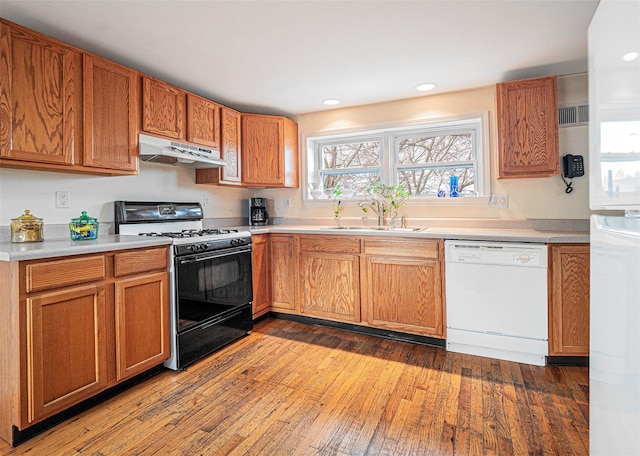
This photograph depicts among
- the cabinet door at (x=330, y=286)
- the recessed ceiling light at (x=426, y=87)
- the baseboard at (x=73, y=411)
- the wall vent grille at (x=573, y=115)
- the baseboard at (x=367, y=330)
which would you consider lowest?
the baseboard at (x=73, y=411)

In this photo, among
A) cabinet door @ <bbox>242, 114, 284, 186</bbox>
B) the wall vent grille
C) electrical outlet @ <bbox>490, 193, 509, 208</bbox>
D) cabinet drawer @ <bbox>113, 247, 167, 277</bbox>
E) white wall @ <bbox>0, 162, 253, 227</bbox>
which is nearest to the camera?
cabinet drawer @ <bbox>113, 247, 167, 277</bbox>

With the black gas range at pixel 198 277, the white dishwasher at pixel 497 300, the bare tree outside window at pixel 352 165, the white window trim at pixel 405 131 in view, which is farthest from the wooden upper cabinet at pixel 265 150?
the white dishwasher at pixel 497 300

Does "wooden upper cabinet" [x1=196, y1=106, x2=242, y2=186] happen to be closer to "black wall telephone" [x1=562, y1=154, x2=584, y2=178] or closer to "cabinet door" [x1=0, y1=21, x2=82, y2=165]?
"cabinet door" [x1=0, y1=21, x2=82, y2=165]

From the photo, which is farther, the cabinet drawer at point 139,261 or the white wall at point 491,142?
the white wall at point 491,142

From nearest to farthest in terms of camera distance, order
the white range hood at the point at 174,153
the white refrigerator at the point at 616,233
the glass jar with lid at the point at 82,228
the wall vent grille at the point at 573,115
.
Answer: the white refrigerator at the point at 616,233, the glass jar with lid at the point at 82,228, the white range hood at the point at 174,153, the wall vent grille at the point at 573,115

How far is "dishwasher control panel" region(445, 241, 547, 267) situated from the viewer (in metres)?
2.27

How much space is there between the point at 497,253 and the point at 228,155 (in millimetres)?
2463

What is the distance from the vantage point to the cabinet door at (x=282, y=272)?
10.4ft

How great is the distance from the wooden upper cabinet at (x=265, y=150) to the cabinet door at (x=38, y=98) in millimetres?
1568

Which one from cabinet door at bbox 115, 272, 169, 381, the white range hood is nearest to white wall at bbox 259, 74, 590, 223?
the white range hood

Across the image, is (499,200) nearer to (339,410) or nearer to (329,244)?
(329,244)

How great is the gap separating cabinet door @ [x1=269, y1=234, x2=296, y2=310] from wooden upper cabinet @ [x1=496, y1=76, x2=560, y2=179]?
194cm

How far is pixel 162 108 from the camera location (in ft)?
8.40

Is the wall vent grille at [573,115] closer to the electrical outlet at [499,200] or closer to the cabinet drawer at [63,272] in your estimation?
the electrical outlet at [499,200]
